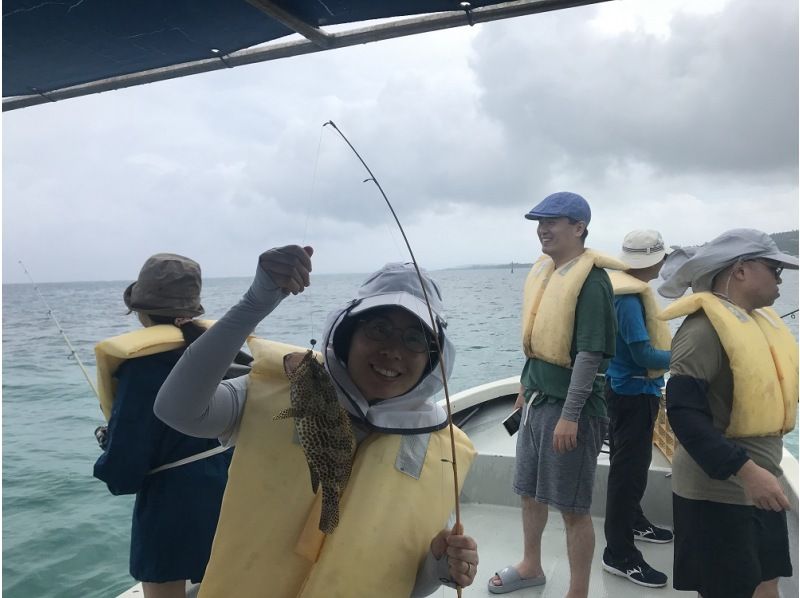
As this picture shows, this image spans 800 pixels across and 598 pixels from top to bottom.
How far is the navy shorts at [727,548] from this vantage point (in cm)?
238

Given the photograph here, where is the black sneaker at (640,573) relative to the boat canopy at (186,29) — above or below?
below

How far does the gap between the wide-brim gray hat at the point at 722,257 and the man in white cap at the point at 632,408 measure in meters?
0.58

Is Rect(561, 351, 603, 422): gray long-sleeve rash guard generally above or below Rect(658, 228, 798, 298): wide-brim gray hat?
below

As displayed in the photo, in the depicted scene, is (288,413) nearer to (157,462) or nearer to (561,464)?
(157,462)

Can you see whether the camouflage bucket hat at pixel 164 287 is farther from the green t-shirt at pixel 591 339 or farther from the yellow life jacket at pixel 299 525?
the green t-shirt at pixel 591 339

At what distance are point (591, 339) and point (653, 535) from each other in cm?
225

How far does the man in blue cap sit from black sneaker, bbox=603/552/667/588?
20.9 inches

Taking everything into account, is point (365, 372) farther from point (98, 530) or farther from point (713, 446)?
point (98, 530)

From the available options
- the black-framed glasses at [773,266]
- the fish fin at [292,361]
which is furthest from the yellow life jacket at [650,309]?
the fish fin at [292,361]

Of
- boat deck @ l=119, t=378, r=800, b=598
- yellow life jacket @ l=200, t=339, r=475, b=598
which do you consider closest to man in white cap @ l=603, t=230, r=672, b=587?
boat deck @ l=119, t=378, r=800, b=598

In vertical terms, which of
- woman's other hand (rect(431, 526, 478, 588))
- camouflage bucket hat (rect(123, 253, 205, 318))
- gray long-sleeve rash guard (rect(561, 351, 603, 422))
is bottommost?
woman's other hand (rect(431, 526, 478, 588))

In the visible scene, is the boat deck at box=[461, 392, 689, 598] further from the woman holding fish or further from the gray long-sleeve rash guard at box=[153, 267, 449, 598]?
the gray long-sleeve rash guard at box=[153, 267, 449, 598]

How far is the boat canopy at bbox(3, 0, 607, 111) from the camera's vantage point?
81.6 inches

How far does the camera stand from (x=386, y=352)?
1.81m
